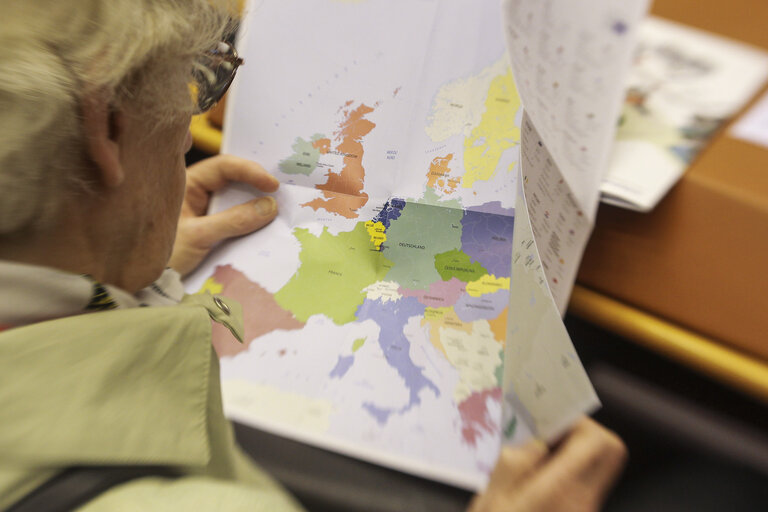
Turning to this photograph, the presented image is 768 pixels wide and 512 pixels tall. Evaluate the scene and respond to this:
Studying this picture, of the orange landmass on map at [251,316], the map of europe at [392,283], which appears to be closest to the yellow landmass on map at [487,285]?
the map of europe at [392,283]

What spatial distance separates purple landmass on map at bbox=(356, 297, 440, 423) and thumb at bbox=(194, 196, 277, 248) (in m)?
0.21

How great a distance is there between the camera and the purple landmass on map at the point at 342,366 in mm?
658

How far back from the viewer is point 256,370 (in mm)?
681

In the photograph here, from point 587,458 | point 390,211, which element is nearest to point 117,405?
point 390,211

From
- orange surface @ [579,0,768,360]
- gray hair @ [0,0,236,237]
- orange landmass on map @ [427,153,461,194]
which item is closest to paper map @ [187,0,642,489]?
orange landmass on map @ [427,153,461,194]

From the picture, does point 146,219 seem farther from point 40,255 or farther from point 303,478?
point 303,478

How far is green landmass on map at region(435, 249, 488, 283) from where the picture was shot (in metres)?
0.63

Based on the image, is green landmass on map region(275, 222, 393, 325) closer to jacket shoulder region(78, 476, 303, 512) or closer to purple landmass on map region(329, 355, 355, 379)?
purple landmass on map region(329, 355, 355, 379)

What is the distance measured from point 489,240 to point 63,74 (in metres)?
0.48

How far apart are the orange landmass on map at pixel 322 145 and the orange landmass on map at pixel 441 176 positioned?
149mm

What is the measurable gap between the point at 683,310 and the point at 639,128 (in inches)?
8.8

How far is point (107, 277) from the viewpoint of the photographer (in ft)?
Result: 1.63

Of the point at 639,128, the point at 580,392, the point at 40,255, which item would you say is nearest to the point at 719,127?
the point at 639,128

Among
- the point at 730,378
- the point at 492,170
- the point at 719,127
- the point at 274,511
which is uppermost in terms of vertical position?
the point at 719,127
